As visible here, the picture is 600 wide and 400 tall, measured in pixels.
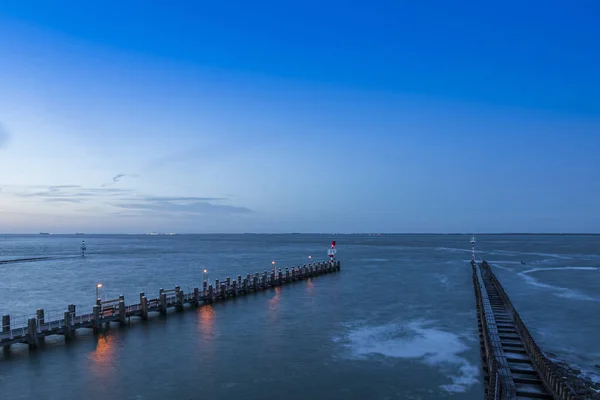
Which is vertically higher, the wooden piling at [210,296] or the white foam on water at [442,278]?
the wooden piling at [210,296]

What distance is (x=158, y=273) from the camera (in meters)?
71.4

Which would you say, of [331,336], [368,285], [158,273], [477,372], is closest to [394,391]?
[477,372]

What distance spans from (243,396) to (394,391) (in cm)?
660

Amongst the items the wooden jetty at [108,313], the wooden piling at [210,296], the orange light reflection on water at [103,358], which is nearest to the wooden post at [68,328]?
the wooden jetty at [108,313]

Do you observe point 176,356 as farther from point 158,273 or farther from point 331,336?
point 158,273

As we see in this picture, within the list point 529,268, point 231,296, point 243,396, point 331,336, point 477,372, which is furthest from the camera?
point 529,268

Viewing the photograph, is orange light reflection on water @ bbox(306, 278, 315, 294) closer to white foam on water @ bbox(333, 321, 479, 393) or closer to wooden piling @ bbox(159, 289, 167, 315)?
wooden piling @ bbox(159, 289, 167, 315)

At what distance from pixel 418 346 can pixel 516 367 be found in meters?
7.25

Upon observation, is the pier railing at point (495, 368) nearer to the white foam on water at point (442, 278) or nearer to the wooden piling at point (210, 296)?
the wooden piling at point (210, 296)

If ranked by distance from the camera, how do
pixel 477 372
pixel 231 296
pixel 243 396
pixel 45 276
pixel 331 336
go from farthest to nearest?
pixel 45 276
pixel 231 296
pixel 331 336
pixel 477 372
pixel 243 396

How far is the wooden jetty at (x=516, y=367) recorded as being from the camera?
1586 centimetres

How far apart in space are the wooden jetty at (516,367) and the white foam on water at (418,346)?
1.09m

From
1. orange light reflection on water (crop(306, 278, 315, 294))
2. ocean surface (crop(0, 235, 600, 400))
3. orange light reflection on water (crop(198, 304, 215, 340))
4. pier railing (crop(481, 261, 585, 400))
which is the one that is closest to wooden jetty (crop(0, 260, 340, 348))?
ocean surface (crop(0, 235, 600, 400))

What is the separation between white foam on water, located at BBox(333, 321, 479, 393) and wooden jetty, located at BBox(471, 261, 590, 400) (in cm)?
109
